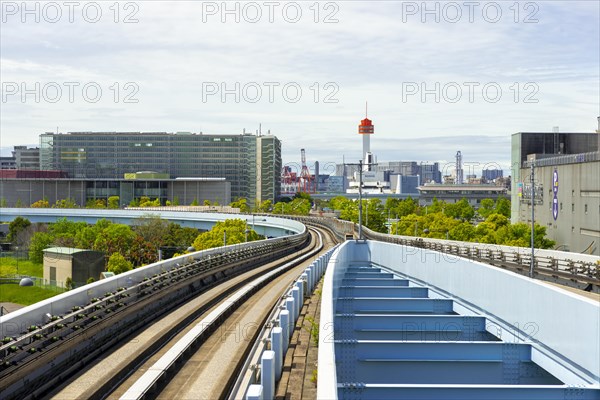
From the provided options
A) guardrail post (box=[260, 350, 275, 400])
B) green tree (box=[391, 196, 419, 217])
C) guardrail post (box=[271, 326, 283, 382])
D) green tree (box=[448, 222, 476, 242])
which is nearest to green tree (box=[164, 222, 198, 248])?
green tree (box=[448, 222, 476, 242])

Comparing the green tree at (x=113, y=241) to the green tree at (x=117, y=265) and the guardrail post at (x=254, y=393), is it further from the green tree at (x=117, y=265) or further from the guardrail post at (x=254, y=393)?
the guardrail post at (x=254, y=393)

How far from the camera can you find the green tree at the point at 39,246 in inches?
3529

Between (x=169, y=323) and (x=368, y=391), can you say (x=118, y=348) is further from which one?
(x=368, y=391)

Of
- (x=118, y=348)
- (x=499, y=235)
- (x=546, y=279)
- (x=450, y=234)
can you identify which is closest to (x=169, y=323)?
(x=118, y=348)

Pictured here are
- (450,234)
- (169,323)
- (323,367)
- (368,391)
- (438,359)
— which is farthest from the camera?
(450,234)

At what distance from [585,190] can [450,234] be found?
2597cm

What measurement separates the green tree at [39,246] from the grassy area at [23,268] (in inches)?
41.5

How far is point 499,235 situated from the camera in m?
74.2

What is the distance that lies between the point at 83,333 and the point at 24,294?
43766mm

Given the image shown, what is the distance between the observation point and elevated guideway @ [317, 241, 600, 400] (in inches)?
500

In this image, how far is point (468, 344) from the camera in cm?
1584

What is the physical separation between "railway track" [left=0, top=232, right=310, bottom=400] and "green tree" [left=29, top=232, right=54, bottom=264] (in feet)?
216

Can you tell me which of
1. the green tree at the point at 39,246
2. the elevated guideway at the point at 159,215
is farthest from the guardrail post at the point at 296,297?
the elevated guideway at the point at 159,215

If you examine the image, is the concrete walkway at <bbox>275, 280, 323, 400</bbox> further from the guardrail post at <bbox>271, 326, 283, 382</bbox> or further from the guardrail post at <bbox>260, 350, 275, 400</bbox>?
the guardrail post at <bbox>260, 350, 275, 400</bbox>
